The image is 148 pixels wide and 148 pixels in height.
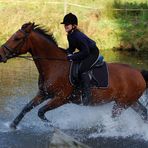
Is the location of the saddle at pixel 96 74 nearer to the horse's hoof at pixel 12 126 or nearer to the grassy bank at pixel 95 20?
the horse's hoof at pixel 12 126

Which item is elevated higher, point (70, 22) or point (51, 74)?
point (70, 22)

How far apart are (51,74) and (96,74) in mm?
865

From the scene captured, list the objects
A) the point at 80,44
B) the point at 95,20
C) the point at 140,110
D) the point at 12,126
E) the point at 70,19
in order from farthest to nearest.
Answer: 1. the point at 95,20
2. the point at 140,110
3. the point at 12,126
4. the point at 80,44
5. the point at 70,19

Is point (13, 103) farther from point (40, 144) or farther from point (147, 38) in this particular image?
point (147, 38)

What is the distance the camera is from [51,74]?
10508 millimetres

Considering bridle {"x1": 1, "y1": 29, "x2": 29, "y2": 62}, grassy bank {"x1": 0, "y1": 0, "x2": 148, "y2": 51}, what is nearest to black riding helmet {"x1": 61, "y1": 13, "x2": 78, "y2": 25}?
bridle {"x1": 1, "y1": 29, "x2": 29, "y2": 62}

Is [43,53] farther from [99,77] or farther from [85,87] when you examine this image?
[99,77]

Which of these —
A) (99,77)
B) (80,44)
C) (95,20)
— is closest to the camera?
(80,44)

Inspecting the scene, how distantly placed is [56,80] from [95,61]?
0.82m

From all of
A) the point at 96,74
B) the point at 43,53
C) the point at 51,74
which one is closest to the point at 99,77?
the point at 96,74

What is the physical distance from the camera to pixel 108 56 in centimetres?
2339

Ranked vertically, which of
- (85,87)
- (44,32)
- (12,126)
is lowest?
(12,126)

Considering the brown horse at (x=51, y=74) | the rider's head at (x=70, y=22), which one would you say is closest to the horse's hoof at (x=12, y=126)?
the brown horse at (x=51, y=74)

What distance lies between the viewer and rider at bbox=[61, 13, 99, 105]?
10312 millimetres
